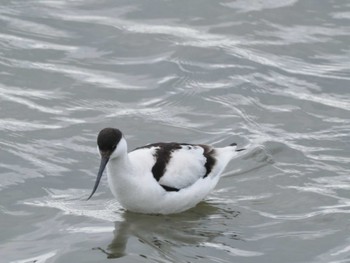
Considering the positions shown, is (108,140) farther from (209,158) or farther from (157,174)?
(209,158)

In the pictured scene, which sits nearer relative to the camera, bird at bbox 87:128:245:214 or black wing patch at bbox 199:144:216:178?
bird at bbox 87:128:245:214

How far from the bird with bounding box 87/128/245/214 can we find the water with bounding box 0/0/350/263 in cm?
22

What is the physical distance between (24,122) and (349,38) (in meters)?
5.93

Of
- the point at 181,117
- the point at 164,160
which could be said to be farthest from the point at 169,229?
the point at 181,117

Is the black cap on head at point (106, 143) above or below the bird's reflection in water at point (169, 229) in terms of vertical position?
above

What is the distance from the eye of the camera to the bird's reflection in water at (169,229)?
32.4ft

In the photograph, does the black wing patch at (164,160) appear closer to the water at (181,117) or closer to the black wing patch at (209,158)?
the black wing patch at (209,158)

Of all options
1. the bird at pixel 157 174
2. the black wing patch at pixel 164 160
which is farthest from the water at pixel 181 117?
the black wing patch at pixel 164 160

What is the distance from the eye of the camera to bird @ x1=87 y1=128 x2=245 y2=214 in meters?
10.4

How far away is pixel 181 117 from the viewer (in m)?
13.7

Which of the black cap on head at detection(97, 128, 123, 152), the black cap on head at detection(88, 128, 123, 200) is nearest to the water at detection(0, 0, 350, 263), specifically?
the black cap on head at detection(88, 128, 123, 200)

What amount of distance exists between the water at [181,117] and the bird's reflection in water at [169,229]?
0.9 inches

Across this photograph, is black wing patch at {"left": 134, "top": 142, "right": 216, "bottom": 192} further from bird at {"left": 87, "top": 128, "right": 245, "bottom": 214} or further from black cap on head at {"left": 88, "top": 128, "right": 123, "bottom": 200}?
black cap on head at {"left": 88, "top": 128, "right": 123, "bottom": 200}

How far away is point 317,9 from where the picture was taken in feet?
56.5
